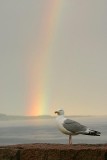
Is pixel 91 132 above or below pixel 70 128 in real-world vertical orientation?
below

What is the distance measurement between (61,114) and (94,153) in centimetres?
447

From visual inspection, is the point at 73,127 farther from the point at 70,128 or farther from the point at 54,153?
the point at 54,153

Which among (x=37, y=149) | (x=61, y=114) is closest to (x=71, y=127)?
(x=61, y=114)

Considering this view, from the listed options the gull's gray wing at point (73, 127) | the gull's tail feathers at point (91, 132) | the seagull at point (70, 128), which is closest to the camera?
the gull's tail feathers at point (91, 132)

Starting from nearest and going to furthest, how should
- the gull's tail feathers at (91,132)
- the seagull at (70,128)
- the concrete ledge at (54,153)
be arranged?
the concrete ledge at (54,153)
the gull's tail feathers at (91,132)
the seagull at (70,128)

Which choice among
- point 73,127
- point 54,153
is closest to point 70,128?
point 73,127

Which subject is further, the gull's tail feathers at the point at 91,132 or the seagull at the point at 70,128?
the seagull at the point at 70,128

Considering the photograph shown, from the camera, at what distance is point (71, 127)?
1023 centimetres

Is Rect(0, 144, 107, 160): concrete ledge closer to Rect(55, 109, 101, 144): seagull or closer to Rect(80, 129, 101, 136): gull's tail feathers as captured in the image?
Rect(80, 129, 101, 136): gull's tail feathers

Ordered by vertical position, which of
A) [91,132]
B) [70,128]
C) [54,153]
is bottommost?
[54,153]

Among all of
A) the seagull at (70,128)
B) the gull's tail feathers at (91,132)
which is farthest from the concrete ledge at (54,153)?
the seagull at (70,128)

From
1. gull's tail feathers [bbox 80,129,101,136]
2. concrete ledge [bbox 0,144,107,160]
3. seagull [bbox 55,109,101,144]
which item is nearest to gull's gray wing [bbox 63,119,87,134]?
seagull [bbox 55,109,101,144]

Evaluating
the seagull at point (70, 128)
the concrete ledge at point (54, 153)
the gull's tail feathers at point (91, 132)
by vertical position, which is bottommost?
the concrete ledge at point (54, 153)

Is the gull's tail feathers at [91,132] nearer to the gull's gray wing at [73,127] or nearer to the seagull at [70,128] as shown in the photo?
the seagull at [70,128]
